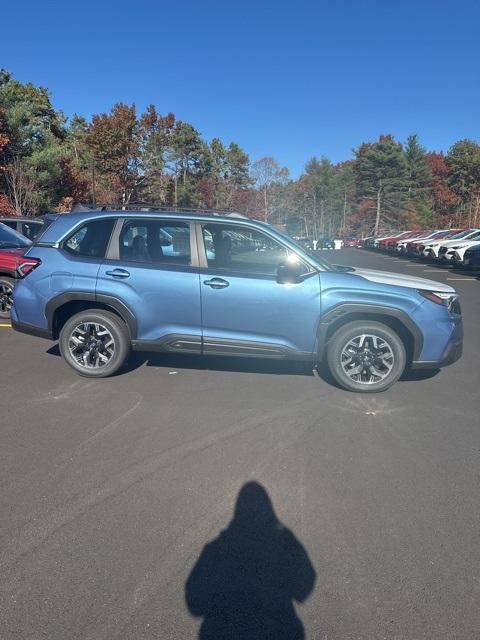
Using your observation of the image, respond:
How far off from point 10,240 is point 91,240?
14.7 feet

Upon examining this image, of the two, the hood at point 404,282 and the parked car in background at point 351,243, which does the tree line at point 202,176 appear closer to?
the parked car in background at point 351,243

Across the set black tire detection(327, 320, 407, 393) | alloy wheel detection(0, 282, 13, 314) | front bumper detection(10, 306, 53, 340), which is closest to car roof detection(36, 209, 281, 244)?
front bumper detection(10, 306, 53, 340)

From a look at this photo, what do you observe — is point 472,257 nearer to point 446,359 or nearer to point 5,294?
point 446,359

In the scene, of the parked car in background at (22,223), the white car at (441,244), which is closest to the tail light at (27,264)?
the parked car in background at (22,223)

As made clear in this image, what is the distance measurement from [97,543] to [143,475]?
692 mm

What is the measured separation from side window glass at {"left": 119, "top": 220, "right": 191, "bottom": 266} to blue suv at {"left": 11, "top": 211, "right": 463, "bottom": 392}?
1 centimetres

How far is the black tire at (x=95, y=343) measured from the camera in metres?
4.93

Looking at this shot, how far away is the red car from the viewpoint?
7.64 meters

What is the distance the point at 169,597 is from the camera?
214 cm

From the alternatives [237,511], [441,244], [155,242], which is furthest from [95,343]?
[441,244]

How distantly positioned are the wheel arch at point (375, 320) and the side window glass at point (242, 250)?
78cm

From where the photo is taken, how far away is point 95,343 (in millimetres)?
5000

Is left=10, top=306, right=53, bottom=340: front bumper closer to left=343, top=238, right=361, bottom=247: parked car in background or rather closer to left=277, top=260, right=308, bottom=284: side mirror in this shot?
left=277, top=260, right=308, bottom=284: side mirror

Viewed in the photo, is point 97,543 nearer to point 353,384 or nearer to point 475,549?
point 475,549
